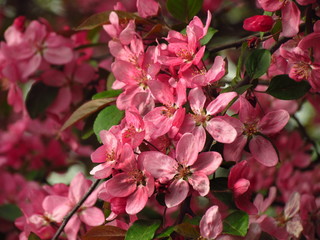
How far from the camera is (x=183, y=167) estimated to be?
70cm

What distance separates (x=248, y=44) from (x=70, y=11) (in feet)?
4.94

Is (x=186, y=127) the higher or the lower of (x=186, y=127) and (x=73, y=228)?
the higher

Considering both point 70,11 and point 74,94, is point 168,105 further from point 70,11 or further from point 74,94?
point 70,11

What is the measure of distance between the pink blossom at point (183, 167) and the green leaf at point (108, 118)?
15 cm

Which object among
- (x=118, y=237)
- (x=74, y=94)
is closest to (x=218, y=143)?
(x=118, y=237)

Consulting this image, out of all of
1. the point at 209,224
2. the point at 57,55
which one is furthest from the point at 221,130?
the point at 57,55

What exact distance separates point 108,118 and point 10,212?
23.1 inches

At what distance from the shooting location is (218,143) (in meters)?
0.76

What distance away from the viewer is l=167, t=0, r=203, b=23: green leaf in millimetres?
867

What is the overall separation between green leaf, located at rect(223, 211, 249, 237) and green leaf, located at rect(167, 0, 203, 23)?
1.09ft

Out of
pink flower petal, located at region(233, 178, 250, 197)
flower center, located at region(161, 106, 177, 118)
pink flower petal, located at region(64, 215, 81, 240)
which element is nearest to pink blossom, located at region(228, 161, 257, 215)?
pink flower petal, located at region(233, 178, 250, 197)

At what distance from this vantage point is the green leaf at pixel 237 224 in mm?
699

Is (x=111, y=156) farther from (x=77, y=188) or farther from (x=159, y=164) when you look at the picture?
(x=77, y=188)

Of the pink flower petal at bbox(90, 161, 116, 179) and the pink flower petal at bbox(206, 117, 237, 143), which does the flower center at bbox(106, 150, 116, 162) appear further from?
the pink flower petal at bbox(206, 117, 237, 143)
